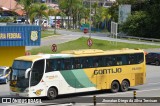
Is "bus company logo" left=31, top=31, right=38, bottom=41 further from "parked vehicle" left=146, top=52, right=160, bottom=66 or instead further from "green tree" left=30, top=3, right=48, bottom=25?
"green tree" left=30, top=3, right=48, bottom=25

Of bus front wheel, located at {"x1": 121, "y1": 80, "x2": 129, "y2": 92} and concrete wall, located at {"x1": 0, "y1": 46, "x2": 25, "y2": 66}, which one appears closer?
bus front wheel, located at {"x1": 121, "y1": 80, "x2": 129, "y2": 92}

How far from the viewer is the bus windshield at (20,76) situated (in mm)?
24641

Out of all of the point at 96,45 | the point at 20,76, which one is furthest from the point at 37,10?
the point at 20,76

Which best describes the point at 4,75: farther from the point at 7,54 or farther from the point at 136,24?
the point at 136,24

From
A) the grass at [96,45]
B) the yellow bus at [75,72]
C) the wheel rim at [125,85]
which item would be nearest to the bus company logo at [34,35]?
the yellow bus at [75,72]

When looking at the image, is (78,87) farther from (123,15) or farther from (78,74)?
(123,15)

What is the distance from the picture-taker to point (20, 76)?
24766 millimetres

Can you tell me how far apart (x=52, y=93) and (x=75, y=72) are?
207cm

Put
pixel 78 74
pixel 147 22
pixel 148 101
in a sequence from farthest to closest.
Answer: pixel 147 22 < pixel 78 74 < pixel 148 101

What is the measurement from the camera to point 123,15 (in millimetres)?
80562

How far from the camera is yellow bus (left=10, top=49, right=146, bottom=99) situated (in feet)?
81.4

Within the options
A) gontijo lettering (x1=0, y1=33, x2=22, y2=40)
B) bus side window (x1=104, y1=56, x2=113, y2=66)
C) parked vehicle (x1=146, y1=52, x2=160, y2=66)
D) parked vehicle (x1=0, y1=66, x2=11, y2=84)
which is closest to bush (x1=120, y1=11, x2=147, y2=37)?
parked vehicle (x1=146, y1=52, x2=160, y2=66)

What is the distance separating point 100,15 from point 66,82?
324ft

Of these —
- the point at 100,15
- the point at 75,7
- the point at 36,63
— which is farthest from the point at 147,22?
the point at 36,63
